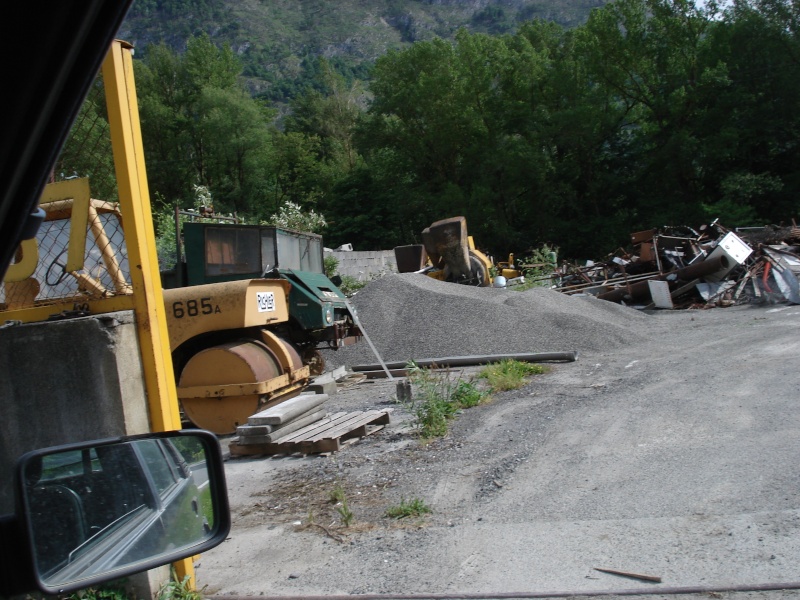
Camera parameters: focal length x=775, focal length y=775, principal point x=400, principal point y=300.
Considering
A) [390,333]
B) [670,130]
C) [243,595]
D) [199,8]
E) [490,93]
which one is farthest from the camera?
[199,8]

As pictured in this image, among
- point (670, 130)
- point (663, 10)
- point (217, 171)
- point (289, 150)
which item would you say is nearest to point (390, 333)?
point (670, 130)

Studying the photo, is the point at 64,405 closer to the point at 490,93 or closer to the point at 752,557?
the point at 752,557

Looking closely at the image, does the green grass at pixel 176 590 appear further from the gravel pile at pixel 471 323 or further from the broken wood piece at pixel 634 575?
the gravel pile at pixel 471 323

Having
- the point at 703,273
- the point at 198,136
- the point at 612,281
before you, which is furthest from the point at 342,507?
the point at 198,136

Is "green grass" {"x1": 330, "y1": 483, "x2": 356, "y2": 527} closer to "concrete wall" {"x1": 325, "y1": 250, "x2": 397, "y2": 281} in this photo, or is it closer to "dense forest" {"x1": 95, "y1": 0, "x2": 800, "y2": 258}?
"concrete wall" {"x1": 325, "y1": 250, "x2": 397, "y2": 281}

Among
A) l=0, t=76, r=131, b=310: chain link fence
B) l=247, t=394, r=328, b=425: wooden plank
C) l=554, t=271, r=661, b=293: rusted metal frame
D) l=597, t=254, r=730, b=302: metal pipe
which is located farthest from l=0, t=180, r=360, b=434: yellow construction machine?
l=554, t=271, r=661, b=293: rusted metal frame

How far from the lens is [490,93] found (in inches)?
1661

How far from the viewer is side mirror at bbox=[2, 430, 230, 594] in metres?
1.71

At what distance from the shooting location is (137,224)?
13.2 feet

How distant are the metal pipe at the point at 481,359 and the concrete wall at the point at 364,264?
35.5 feet

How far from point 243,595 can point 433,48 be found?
43.0 m

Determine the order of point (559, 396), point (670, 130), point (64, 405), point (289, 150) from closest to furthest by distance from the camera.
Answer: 1. point (64, 405)
2. point (559, 396)
3. point (670, 130)
4. point (289, 150)

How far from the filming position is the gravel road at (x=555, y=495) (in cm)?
413

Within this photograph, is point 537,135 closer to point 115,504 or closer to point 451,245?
point 451,245
